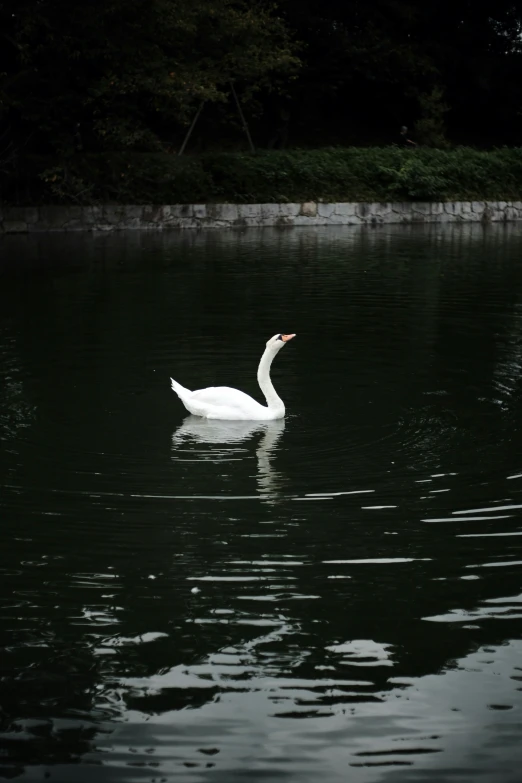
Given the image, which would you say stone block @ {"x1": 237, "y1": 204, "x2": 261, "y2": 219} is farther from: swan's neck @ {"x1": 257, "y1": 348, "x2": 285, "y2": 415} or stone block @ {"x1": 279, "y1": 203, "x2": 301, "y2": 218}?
swan's neck @ {"x1": 257, "y1": 348, "x2": 285, "y2": 415}

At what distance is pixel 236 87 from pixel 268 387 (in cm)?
3111

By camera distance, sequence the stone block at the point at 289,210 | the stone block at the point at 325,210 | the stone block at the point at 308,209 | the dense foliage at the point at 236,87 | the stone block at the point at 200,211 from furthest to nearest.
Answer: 1. the stone block at the point at 325,210
2. the stone block at the point at 308,209
3. the stone block at the point at 289,210
4. the stone block at the point at 200,211
5. the dense foliage at the point at 236,87

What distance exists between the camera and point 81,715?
4.12 meters

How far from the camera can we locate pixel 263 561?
5758 mm

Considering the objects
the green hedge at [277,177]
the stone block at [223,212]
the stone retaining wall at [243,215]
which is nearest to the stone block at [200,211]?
the stone retaining wall at [243,215]

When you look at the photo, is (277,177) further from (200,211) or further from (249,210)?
(200,211)

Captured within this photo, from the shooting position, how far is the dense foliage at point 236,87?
28953 millimetres

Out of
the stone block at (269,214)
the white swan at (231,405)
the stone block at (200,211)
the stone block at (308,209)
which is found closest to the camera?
the white swan at (231,405)

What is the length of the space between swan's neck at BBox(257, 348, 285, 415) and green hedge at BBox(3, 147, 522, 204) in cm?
2150

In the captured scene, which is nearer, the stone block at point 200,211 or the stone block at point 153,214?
the stone block at point 153,214

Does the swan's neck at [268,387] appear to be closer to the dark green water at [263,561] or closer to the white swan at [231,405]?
the white swan at [231,405]

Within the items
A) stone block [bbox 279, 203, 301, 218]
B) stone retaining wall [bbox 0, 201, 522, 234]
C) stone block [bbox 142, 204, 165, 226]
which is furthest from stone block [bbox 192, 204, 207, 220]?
stone block [bbox 279, 203, 301, 218]

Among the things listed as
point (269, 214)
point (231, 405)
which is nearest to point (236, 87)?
point (269, 214)

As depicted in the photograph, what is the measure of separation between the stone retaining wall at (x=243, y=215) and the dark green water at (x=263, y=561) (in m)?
17.1
